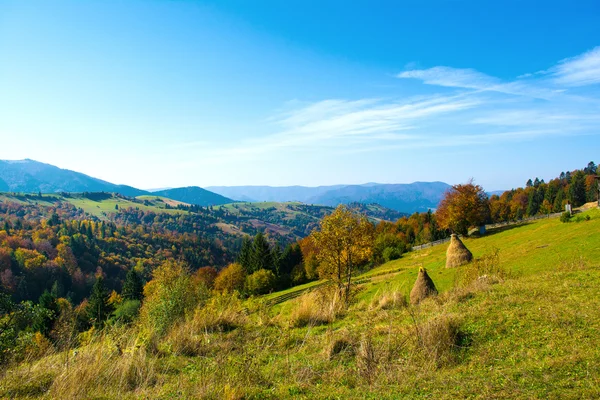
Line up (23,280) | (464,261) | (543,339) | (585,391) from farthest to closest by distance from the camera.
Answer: (23,280)
(464,261)
(543,339)
(585,391)

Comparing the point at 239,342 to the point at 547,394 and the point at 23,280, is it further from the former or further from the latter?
the point at 23,280

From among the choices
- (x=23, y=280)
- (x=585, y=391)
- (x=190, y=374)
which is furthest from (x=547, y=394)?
(x=23, y=280)

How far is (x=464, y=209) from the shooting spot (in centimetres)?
5238

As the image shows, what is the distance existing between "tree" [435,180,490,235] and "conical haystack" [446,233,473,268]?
72.9 ft

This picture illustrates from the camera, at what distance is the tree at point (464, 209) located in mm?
52438

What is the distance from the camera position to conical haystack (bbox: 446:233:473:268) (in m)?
31.0

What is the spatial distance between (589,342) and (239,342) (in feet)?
26.6

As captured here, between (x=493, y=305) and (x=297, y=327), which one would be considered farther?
(x=297, y=327)

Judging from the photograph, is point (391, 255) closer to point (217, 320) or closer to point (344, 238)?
point (344, 238)

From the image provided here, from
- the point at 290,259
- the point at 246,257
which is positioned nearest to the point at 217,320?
the point at 246,257

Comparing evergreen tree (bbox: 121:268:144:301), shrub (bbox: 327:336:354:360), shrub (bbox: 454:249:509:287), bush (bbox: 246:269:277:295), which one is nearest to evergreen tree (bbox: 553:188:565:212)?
bush (bbox: 246:269:277:295)

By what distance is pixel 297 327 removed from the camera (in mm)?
12242

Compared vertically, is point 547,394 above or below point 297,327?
above

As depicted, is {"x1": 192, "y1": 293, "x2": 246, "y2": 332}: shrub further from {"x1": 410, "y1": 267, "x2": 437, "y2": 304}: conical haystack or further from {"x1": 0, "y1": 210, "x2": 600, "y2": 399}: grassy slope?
{"x1": 410, "y1": 267, "x2": 437, "y2": 304}: conical haystack
